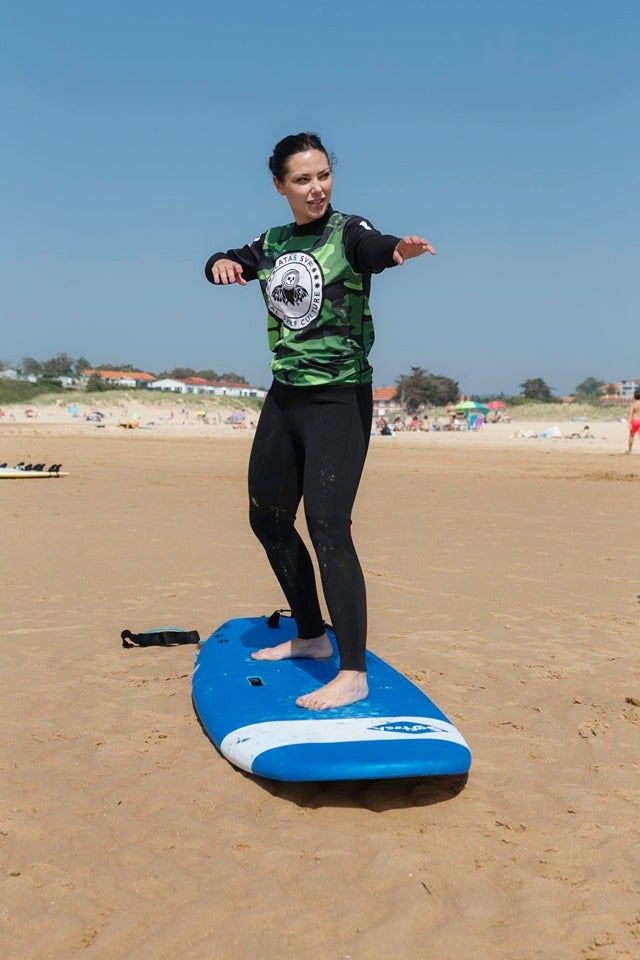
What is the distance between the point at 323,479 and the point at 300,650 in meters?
0.89

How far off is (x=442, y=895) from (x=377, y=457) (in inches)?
762

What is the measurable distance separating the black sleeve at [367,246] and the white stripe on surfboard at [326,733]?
1576 millimetres

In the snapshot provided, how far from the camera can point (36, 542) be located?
727cm

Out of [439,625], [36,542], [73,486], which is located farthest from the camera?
[73,486]

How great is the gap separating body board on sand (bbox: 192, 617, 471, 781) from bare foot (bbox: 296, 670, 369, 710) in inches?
1.2

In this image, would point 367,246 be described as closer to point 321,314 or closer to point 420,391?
point 321,314

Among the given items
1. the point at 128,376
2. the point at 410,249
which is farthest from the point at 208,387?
the point at 410,249

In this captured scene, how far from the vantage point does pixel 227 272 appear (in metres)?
3.49

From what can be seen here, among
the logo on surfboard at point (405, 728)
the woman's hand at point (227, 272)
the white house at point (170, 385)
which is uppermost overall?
the white house at point (170, 385)

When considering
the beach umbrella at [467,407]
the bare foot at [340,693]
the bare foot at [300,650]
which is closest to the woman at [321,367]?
the bare foot at [340,693]

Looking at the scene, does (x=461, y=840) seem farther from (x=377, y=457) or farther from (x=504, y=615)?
(x=377, y=457)

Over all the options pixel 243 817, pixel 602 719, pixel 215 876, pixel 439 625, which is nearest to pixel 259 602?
pixel 439 625

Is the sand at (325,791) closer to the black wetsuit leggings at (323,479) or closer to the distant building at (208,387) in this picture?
the black wetsuit leggings at (323,479)

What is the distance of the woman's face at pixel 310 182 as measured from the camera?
333cm
